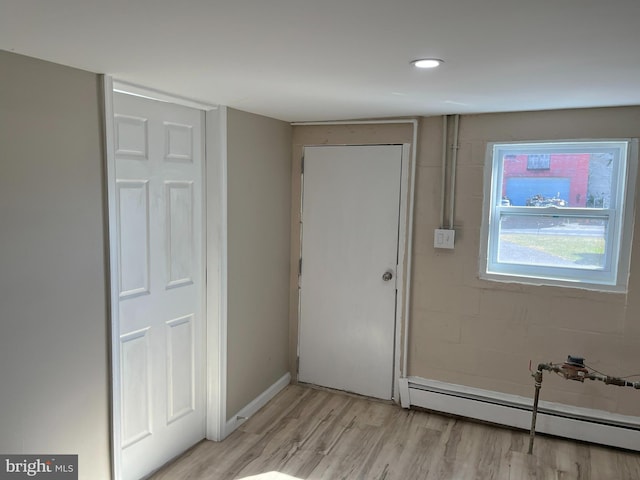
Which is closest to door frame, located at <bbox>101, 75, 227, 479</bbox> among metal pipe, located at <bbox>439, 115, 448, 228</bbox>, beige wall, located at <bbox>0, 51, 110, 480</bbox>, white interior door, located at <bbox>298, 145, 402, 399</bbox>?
beige wall, located at <bbox>0, 51, 110, 480</bbox>

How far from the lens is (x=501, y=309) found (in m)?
3.10

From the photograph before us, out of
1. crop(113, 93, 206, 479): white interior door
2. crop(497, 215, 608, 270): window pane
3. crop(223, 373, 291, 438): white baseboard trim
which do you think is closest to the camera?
crop(113, 93, 206, 479): white interior door

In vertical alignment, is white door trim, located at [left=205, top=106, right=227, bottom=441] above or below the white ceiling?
below

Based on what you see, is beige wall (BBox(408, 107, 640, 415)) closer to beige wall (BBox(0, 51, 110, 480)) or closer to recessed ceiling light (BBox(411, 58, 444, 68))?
recessed ceiling light (BBox(411, 58, 444, 68))

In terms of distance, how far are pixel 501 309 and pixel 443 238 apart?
0.58 metres

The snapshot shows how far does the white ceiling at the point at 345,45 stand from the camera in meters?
1.25

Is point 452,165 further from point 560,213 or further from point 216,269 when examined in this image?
point 216,269

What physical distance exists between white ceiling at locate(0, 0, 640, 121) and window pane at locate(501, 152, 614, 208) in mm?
481

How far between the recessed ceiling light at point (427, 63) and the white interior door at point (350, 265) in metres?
1.49

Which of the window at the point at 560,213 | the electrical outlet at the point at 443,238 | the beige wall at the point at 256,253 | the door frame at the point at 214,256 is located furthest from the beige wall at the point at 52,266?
the window at the point at 560,213

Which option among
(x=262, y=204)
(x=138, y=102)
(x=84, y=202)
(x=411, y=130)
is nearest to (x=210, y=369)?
(x=262, y=204)

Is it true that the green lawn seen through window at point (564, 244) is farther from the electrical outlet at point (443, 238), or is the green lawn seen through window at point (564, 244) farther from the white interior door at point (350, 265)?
the white interior door at point (350, 265)

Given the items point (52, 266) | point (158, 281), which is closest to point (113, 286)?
point (52, 266)

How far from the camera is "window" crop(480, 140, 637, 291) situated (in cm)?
282
